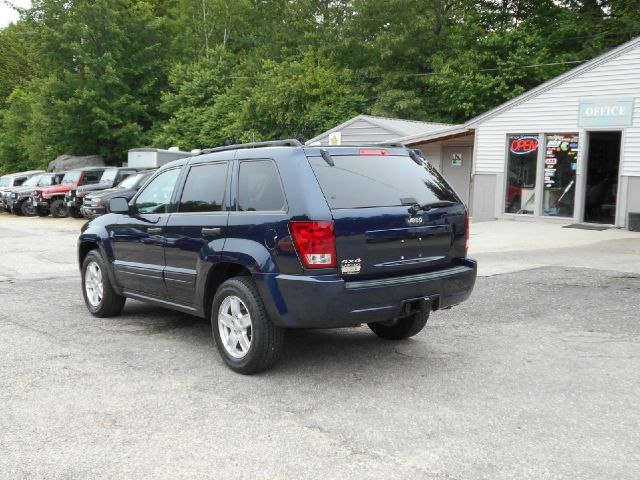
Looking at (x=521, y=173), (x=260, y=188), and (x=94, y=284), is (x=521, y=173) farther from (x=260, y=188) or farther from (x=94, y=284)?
(x=260, y=188)

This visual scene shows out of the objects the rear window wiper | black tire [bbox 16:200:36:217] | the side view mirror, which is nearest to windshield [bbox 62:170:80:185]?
black tire [bbox 16:200:36:217]

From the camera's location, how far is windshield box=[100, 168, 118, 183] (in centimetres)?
2379

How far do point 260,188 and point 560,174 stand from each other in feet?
47.8

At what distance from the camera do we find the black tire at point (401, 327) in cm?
602

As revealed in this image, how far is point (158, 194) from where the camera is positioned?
6.44m

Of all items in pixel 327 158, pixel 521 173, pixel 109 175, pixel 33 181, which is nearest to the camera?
pixel 327 158

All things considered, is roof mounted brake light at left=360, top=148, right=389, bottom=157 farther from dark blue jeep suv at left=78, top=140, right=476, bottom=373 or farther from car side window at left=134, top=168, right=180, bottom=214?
car side window at left=134, top=168, right=180, bottom=214

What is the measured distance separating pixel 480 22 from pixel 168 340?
2968cm

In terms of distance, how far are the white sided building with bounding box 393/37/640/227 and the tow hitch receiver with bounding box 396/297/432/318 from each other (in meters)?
13.3

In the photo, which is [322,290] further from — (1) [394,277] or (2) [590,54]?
(2) [590,54]

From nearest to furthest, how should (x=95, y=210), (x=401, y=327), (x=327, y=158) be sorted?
(x=327, y=158), (x=401, y=327), (x=95, y=210)

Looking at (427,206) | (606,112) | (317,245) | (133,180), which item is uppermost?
(606,112)

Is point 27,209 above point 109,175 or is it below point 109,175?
below

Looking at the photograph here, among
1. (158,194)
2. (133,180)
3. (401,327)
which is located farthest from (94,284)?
(133,180)
